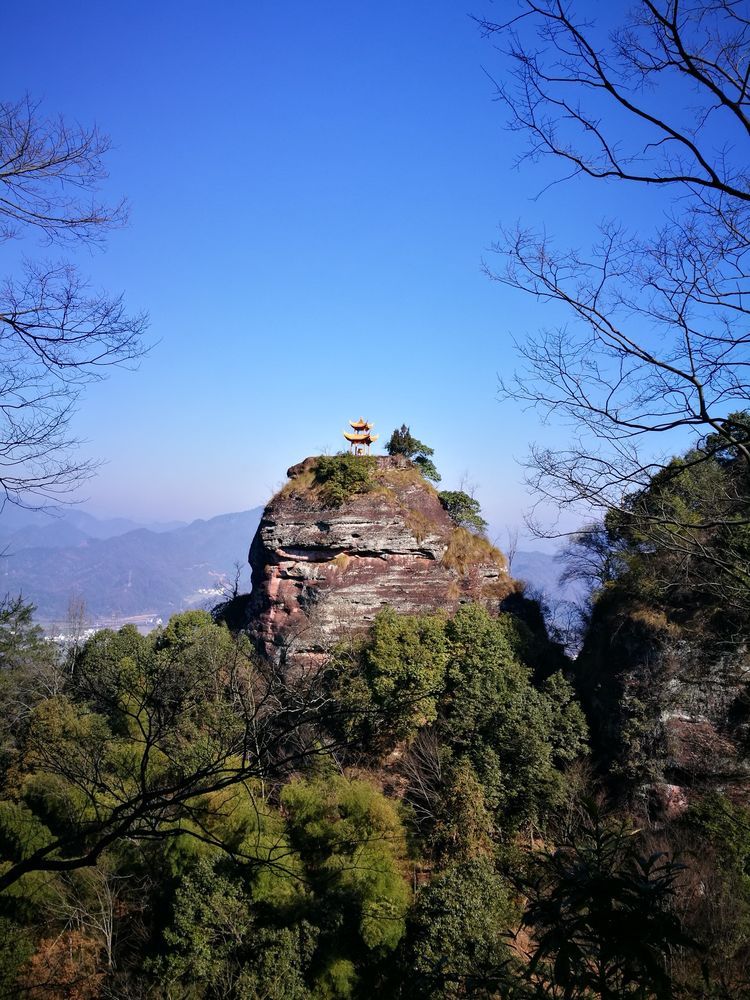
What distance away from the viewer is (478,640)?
1514 cm

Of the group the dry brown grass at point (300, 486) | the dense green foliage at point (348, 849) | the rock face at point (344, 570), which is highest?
the dry brown grass at point (300, 486)

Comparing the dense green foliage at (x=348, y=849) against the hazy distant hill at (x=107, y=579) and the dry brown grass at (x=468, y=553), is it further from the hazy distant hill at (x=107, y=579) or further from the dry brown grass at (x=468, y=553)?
the hazy distant hill at (x=107, y=579)

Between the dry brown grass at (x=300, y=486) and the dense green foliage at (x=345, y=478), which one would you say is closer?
the dense green foliage at (x=345, y=478)

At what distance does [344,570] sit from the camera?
1755 centimetres

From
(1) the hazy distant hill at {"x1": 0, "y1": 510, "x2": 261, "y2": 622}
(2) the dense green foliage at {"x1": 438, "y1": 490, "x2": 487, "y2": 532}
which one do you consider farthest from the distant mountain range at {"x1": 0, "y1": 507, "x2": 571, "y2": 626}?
(2) the dense green foliage at {"x1": 438, "y1": 490, "x2": 487, "y2": 532}

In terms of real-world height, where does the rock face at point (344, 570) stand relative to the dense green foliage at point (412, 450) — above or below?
below

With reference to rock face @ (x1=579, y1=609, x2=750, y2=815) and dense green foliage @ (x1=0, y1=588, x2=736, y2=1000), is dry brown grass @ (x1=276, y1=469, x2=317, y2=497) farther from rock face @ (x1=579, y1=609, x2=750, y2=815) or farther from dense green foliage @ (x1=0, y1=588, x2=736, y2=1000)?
rock face @ (x1=579, y1=609, x2=750, y2=815)

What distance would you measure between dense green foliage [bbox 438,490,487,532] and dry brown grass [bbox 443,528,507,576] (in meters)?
0.44

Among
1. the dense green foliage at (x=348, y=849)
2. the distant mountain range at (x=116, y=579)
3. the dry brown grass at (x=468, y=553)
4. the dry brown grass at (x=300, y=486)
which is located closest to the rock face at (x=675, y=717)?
the dense green foliage at (x=348, y=849)

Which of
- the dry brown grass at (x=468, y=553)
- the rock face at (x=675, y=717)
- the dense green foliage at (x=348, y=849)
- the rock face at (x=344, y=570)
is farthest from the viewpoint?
the dry brown grass at (x=468, y=553)

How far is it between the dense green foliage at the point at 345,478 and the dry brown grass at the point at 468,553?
323 cm

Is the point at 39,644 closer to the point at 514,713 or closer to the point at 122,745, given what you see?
the point at 122,745

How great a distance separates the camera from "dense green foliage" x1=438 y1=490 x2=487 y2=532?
65.1 feet

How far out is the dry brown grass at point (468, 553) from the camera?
1831 centimetres
